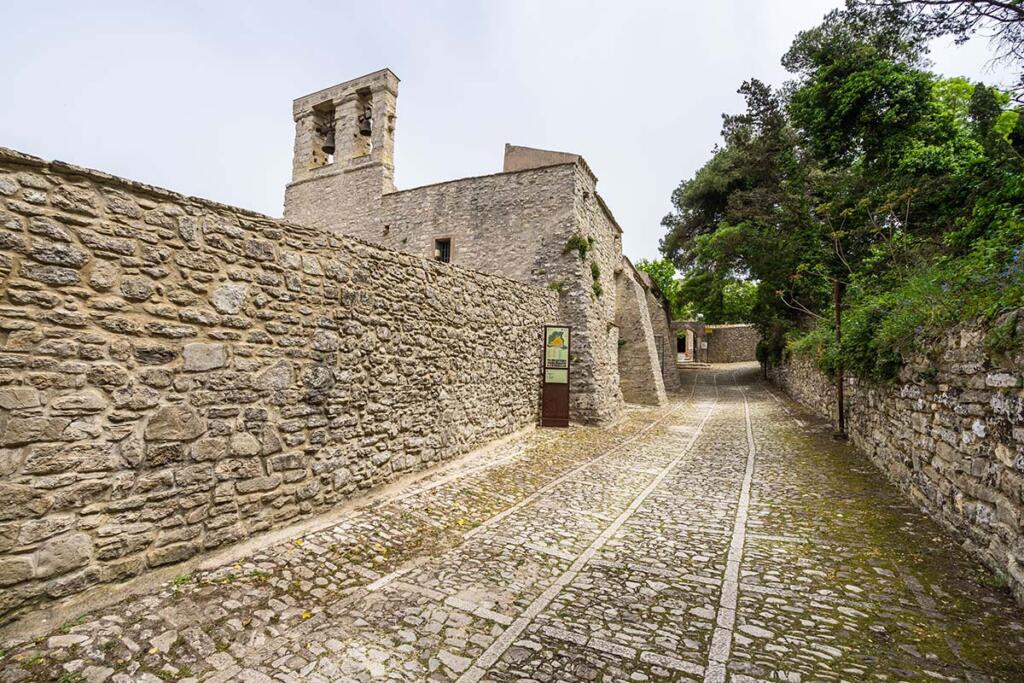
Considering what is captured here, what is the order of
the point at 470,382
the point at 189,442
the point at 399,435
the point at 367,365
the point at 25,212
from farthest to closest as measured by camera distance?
the point at 470,382
the point at 399,435
the point at 367,365
the point at 189,442
the point at 25,212

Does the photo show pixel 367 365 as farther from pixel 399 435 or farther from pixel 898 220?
pixel 898 220

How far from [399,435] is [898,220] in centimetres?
A: 1372

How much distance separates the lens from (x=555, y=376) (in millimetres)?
11289

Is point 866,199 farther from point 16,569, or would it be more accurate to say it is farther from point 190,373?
point 16,569

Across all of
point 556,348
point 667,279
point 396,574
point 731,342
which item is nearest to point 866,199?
point 556,348

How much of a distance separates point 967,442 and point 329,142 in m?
17.6

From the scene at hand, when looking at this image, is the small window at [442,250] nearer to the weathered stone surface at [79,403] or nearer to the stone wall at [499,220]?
the stone wall at [499,220]

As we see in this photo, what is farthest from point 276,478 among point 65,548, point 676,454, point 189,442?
point 676,454

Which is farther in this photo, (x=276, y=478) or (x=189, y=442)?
(x=276, y=478)

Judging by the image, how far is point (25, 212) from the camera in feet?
10.3

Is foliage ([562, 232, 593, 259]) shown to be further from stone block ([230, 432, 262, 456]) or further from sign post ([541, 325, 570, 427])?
stone block ([230, 432, 262, 456])

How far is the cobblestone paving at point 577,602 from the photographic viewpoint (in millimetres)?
2721

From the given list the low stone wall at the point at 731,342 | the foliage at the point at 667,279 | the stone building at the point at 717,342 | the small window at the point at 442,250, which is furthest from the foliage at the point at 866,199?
the foliage at the point at 667,279

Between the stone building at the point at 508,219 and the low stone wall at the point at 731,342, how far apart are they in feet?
64.8
